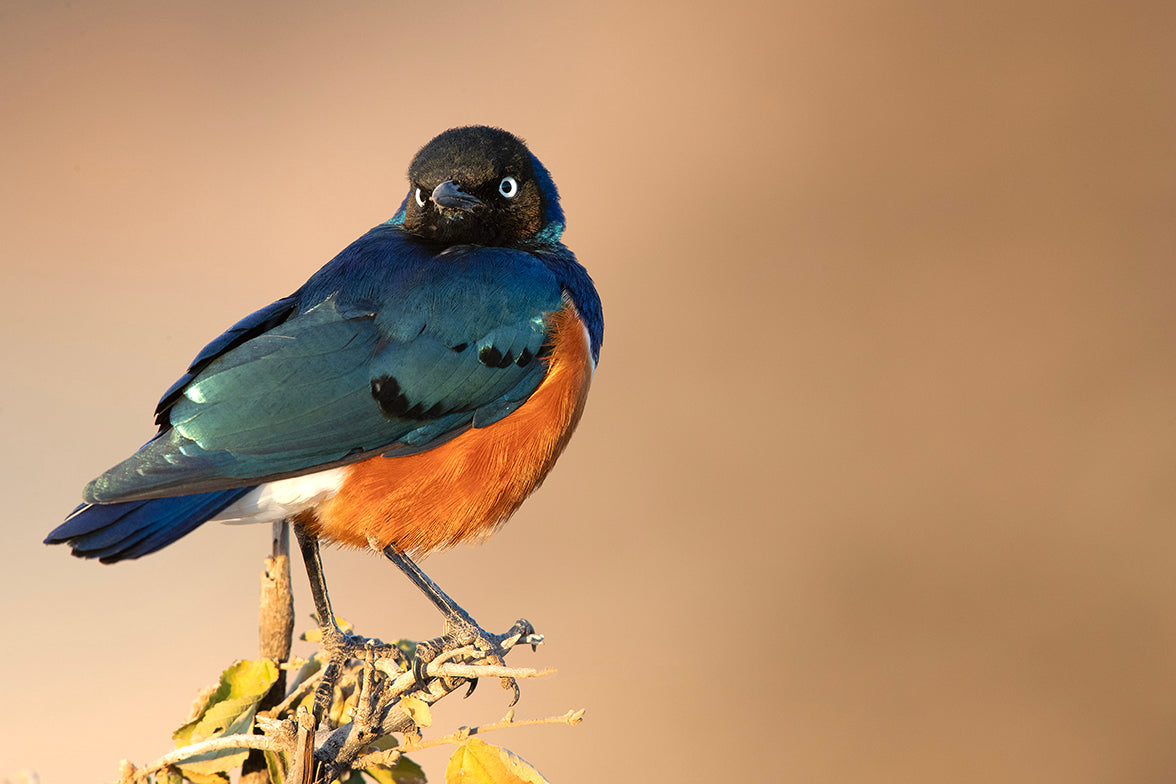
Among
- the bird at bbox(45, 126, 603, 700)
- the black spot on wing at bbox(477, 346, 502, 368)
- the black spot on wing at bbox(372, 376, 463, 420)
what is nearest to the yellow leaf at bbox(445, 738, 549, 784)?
the bird at bbox(45, 126, 603, 700)

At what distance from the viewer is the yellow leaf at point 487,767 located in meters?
2.18

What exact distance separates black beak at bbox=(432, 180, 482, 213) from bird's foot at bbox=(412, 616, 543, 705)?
1381 mm

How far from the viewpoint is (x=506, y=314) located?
3.39 metres

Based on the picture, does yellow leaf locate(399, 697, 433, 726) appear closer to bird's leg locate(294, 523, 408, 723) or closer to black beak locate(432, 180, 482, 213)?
bird's leg locate(294, 523, 408, 723)

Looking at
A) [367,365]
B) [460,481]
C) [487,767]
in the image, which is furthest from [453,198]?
[487,767]

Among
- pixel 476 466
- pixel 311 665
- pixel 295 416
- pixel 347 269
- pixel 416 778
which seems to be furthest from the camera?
pixel 347 269

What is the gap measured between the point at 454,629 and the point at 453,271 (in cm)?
116

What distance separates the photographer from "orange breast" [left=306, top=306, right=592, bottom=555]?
3152 millimetres

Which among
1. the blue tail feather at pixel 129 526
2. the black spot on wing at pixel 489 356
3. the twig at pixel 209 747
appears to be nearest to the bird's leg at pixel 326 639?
the twig at pixel 209 747

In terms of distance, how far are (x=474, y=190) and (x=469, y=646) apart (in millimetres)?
1763

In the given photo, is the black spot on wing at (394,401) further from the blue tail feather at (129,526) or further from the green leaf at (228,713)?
the green leaf at (228,713)

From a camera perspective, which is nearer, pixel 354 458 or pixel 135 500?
pixel 135 500

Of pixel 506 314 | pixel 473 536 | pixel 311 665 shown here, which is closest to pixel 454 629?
pixel 473 536

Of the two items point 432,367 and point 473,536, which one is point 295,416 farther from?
point 473,536
